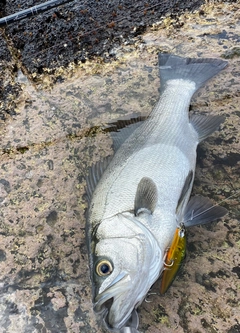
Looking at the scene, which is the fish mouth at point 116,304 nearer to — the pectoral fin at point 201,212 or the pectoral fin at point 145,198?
the pectoral fin at point 145,198

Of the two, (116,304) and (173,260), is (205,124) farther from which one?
(116,304)

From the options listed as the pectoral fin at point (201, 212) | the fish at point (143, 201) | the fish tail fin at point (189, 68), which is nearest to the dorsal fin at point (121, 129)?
the fish at point (143, 201)

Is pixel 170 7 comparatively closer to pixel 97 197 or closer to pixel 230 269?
pixel 97 197

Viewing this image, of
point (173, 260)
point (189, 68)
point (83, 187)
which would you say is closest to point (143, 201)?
point (173, 260)

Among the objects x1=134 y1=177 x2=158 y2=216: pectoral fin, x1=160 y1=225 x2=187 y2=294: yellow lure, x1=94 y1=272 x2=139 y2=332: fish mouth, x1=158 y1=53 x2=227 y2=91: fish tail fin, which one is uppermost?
x1=158 y1=53 x2=227 y2=91: fish tail fin

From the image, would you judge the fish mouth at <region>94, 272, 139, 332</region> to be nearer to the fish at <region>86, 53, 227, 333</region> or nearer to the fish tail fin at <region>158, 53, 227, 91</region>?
the fish at <region>86, 53, 227, 333</region>

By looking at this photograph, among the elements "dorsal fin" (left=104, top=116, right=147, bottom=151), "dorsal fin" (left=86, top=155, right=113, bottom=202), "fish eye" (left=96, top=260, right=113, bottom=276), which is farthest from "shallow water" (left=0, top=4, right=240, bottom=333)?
"fish eye" (left=96, top=260, right=113, bottom=276)

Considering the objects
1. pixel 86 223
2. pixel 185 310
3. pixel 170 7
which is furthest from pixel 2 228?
pixel 170 7
